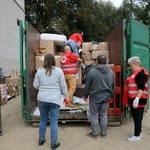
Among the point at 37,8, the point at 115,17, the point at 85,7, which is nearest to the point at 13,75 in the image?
the point at 37,8

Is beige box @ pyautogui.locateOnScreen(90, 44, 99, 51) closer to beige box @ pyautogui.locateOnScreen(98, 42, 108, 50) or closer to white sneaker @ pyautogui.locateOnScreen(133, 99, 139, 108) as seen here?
beige box @ pyautogui.locateOnScreen(98, 42, 108, 50)

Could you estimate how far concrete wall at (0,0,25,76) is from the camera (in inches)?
452

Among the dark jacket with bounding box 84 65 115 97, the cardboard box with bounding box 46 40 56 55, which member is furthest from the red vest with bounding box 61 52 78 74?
the dark jacket with bounding box 84 65 115 97

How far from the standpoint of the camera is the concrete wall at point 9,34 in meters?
11.5

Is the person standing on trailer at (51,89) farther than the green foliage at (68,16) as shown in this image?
No

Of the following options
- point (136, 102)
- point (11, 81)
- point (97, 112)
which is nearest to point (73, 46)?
point (97, 112)

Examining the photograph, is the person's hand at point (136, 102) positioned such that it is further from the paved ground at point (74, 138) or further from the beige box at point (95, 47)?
the beige box at point (95, 47)

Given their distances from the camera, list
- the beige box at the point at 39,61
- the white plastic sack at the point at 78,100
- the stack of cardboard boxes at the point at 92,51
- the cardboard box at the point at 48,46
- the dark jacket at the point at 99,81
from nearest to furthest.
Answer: the dark jacket at the point at 99,81 → the beige box at the point at 39,61 → the cardboard box at the point at 48,46 → the white plastic sack at the point at 78,100 → the stack of cardboard boxes at the point at 92,51

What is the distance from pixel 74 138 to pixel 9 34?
859 centimetres

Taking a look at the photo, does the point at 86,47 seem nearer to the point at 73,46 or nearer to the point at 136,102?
the point at 73,46

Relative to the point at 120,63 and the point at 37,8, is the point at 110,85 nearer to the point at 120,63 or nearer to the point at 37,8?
the point at 120,63

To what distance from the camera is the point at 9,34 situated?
1280cm

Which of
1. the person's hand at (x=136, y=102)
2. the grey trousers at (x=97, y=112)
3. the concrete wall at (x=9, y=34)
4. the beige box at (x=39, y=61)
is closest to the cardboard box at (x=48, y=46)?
the beige box at (x=39, y=61)

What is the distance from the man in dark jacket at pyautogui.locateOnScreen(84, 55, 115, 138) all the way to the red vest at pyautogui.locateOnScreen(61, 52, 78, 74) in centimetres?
139
